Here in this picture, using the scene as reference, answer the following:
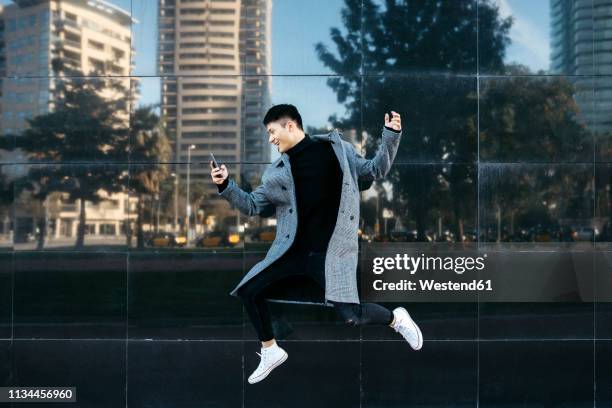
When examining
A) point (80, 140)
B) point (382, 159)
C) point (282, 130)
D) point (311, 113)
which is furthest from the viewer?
point (80, 140)

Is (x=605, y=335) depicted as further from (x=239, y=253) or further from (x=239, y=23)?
(x=239, y=23)

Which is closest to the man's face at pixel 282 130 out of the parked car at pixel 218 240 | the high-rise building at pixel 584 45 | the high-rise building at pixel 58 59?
the parked car at pixel 218 240

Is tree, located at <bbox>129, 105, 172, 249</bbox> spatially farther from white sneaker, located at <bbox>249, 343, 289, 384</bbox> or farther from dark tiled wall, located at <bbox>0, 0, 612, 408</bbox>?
white sneaker, located at <bbox>249, 343, 289, 384</bbox>

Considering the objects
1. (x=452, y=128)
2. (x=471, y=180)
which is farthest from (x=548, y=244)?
(x=452, y=128)

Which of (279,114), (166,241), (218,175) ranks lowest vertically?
(166,241)

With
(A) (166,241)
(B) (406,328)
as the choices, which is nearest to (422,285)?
(B) (406,328)

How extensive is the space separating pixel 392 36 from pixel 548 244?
2.57 meters

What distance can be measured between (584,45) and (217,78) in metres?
3.71

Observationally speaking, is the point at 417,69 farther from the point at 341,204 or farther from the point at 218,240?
the point at 218,240

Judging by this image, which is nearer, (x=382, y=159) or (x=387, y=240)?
(x=382, y=159)

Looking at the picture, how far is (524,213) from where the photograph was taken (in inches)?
278

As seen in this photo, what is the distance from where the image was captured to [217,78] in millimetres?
7254

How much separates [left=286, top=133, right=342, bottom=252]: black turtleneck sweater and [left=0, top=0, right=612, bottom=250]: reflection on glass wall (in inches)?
44.2

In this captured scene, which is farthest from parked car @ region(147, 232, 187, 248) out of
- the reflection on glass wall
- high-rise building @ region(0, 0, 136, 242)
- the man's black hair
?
the man's black hair
